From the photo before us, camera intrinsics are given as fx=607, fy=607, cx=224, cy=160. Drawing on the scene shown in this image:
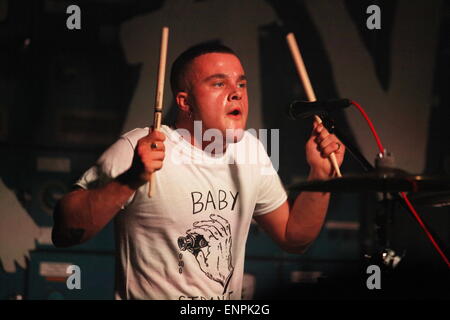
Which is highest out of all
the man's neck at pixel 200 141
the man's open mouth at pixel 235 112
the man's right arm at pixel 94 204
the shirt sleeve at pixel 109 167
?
A: the man's open mouth at pixel 235 112

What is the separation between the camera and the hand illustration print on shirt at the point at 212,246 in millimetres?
1956

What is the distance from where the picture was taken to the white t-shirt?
1905 mm

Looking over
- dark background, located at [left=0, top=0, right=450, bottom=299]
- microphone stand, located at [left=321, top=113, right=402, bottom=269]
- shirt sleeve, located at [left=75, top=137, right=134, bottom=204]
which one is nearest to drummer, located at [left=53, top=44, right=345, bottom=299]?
shirt sleeve, located at [left=75, top=137, right=134, bottom=204]

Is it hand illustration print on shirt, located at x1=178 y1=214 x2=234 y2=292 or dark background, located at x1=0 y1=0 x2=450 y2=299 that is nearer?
hand illustration print on shirt, located at x1=178 y1=214 x2=234 y2=292

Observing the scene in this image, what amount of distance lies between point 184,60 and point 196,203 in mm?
504

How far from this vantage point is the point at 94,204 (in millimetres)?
1800

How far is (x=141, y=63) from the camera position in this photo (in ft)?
7.79

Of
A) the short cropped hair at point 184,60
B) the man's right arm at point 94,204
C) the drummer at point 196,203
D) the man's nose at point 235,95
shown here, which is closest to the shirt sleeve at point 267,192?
the drummer at point 196,203

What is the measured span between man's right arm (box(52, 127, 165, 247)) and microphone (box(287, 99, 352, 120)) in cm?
44

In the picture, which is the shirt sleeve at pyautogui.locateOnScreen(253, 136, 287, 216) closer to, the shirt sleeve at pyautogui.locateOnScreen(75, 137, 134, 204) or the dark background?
the dark background

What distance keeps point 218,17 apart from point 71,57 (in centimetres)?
59

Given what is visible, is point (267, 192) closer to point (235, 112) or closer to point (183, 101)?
point (235, 112)

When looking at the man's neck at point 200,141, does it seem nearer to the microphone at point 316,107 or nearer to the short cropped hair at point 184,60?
the short cropped hair at point 184,60

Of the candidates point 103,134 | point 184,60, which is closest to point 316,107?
Answer: point 184,60
